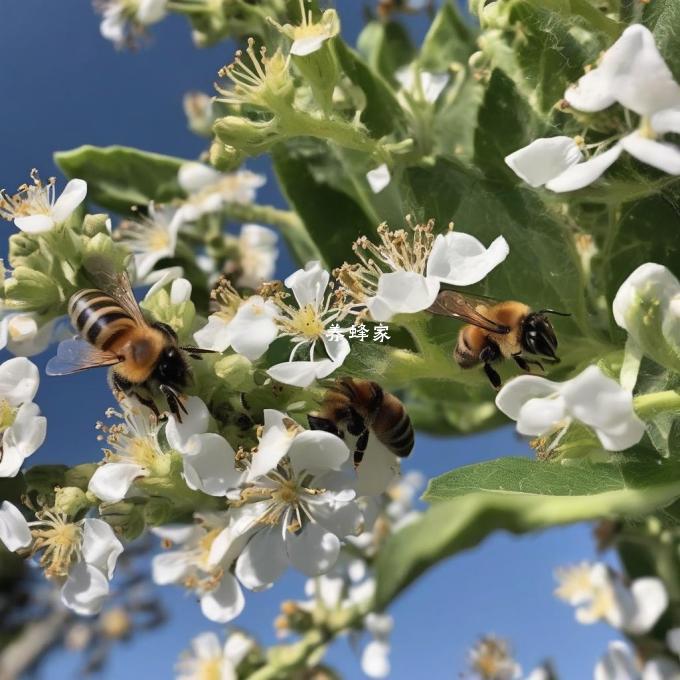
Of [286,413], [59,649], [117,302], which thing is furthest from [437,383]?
[59,649]

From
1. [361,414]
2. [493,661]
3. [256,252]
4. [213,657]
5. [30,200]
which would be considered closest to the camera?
[361,414]

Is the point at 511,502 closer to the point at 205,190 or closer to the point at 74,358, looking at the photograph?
the point at 74,358

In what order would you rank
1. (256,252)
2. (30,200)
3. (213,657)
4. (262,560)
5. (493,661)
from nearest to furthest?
1. (262,560)
2. (30,200)
3. (256,252)
4. (213,657)
5. (493,661)

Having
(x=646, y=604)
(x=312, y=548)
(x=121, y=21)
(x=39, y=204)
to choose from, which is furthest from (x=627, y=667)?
(x=121, y=21)

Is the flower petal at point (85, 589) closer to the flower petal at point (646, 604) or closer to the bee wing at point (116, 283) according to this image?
the bee wing at point (116, 283)

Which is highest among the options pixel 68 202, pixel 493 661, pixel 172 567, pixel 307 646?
pixel 68 202

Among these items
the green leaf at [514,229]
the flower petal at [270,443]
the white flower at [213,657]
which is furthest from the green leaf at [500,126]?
the white flower at [213,657]
